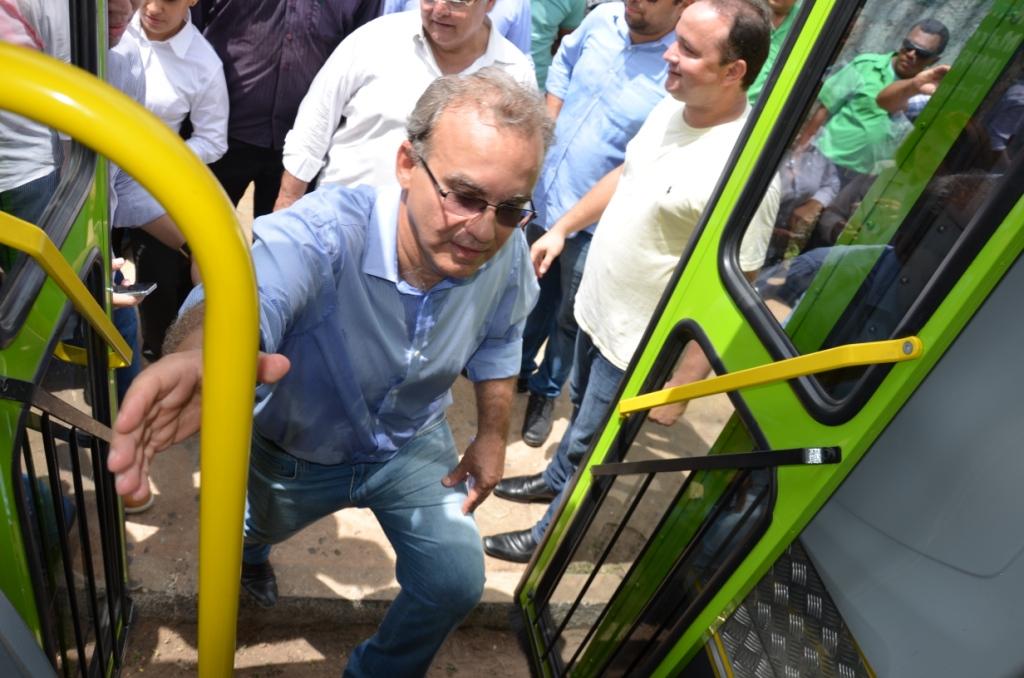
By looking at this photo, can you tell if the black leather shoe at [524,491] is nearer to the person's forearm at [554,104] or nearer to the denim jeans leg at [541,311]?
the denim jeans leg at [541,311]

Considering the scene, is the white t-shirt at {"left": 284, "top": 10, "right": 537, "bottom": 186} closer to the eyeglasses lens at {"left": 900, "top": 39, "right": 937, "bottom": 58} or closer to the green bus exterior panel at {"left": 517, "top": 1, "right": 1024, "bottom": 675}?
the green bus exterior panel at {"left": 517, "top": 1, "right": 1024, "bottom": 675}

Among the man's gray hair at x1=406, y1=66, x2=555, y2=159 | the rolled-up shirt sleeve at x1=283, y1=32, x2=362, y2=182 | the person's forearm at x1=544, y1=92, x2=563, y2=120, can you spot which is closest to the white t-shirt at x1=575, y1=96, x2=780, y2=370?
the man's gray hair at x1=406, y1=66, x2=555, y2=159

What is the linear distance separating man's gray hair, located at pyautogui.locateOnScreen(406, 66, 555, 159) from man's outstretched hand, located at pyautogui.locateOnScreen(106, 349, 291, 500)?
93 centimetres

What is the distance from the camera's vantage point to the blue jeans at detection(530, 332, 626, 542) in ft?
10.1

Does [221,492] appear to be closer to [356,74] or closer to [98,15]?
[98,15]

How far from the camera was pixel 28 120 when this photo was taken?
5.33 ft

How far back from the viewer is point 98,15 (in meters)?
1.92

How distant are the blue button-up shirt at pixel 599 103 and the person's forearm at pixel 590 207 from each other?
0.61 feet

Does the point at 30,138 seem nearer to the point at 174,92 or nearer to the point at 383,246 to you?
the point at 383,246

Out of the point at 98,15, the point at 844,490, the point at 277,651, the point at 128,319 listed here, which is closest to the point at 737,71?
the point at 844,490

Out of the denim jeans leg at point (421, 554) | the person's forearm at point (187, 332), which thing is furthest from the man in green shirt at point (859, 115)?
the person's forearm at point (187, 332)

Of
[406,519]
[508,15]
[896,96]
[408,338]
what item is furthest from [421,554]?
[508,15]

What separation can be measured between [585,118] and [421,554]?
199 centimetres

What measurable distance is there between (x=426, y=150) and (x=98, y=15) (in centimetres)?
78
